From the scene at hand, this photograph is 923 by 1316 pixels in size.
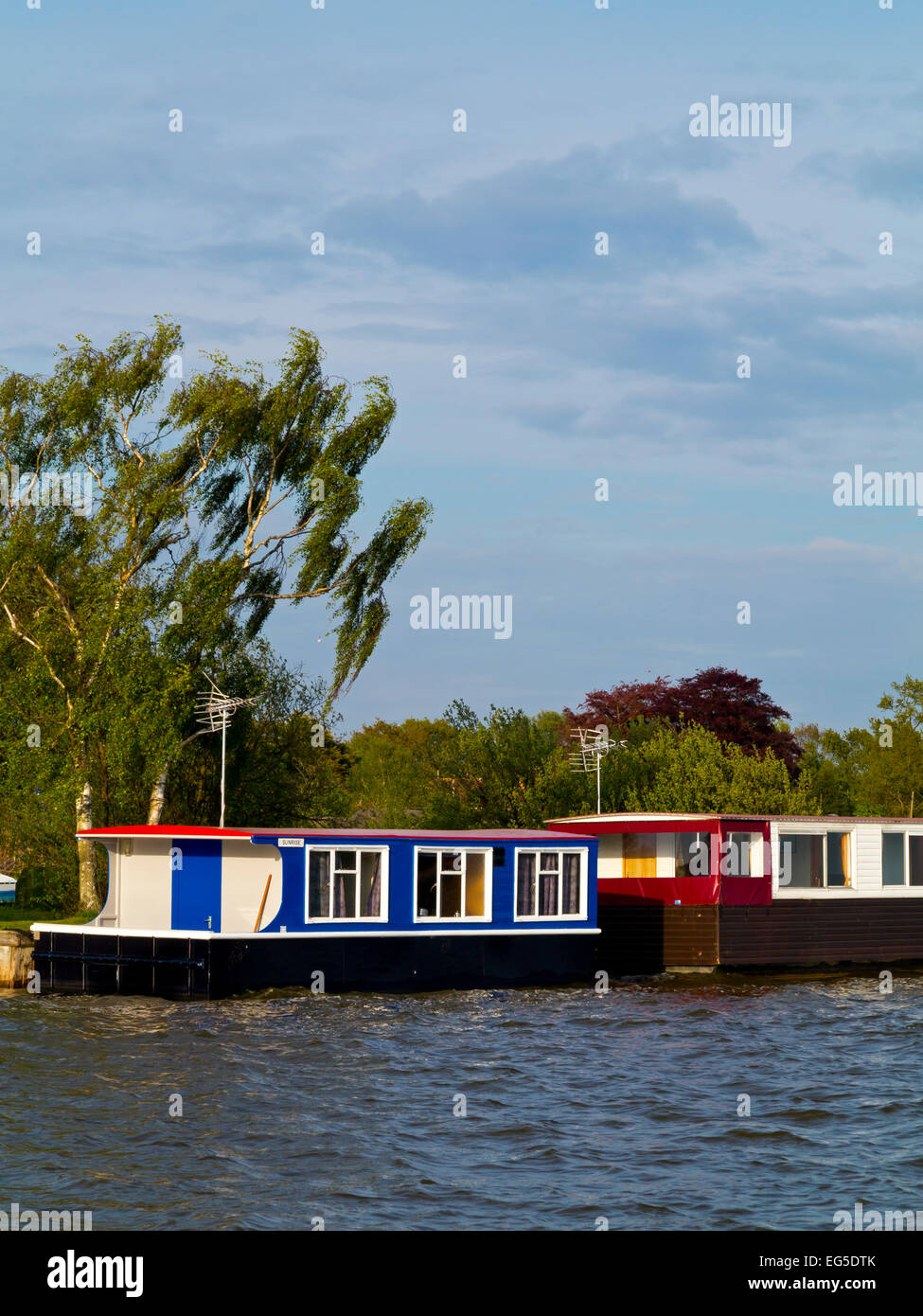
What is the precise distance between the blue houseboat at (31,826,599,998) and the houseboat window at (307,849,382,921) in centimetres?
2

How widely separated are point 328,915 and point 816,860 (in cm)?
1190

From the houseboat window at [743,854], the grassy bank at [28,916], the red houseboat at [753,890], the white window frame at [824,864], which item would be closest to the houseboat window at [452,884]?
the red houseboat at [753,890]

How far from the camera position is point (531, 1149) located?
15.1 m

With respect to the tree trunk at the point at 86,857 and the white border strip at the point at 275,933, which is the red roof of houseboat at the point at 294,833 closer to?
the white border strip at the point at 275,933

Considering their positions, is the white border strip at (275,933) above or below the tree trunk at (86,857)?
below

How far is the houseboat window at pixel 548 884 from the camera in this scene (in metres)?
27.9

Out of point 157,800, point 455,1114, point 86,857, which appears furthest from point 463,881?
point 455,1114

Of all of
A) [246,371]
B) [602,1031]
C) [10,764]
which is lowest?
[602,1031]

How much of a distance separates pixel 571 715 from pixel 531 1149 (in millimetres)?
49377

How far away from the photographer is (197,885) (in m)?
26.2

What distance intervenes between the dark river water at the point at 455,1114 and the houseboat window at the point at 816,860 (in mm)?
5631
